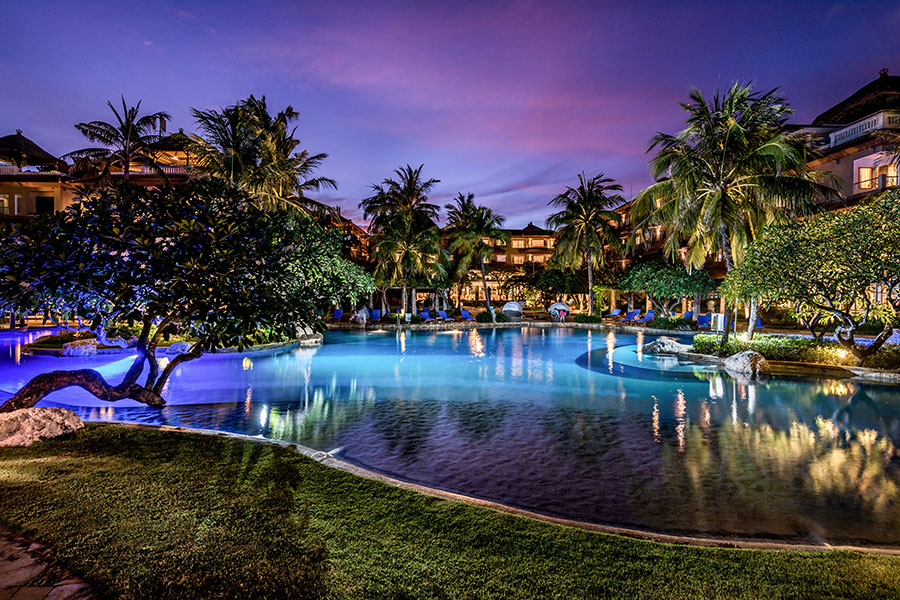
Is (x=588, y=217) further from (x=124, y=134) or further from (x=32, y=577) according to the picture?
(x=32, y=577)

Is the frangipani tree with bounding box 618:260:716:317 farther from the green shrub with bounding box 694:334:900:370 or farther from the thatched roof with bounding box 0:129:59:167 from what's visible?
the thatched roof with bounding box 0:129:59:167

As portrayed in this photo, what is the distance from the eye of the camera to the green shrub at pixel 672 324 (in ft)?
86.4

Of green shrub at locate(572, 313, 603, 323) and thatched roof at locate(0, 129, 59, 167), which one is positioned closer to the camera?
green shrub at locate(572, 313, 603, 323)

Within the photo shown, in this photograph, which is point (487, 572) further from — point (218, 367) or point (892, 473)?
point (218, 367)

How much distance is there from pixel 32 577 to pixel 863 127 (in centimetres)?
3554

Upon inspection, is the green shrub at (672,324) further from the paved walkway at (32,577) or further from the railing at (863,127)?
the paved walkway at (32,577)

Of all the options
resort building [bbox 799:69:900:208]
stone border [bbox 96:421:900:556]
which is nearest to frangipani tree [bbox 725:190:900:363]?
stone border [bbox 96:421:900:556]

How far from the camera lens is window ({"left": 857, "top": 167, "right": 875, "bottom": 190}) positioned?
78.9ft

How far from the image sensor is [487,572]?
3.31 meters

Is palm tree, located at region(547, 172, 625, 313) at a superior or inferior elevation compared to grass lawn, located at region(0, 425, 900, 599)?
superior

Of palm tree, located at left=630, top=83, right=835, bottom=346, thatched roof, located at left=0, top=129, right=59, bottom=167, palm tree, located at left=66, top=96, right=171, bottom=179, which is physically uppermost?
thatched roof, located at left=0, top=129, right=59, bottom=167

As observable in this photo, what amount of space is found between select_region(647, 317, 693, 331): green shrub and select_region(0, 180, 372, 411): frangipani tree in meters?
24.9

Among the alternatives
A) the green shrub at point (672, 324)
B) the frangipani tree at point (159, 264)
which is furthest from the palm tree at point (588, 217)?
the frangipani tree at point (159, 264)

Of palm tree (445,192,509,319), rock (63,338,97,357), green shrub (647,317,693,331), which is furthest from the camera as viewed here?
palm tree (445,192,509,319)
